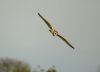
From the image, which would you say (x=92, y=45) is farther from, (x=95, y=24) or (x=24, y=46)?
(x=24, y=46)

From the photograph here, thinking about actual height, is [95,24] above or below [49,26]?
Result: above

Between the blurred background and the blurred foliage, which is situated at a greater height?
the blurred background

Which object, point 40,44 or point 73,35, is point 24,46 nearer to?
point 40,44

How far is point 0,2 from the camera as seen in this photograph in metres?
1.31

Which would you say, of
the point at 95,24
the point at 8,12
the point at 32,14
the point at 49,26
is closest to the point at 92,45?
the point at 95,24

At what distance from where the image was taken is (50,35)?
51.8 inches

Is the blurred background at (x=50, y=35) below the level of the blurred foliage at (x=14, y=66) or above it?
above

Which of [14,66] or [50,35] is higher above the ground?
[50,35]

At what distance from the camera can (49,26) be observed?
51.5 inches

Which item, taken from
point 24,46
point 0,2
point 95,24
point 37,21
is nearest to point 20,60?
point 24,46

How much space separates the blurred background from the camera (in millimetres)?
1308

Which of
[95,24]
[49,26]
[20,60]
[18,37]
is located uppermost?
[95,24]

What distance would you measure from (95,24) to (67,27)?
17 cm

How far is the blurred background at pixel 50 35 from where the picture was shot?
1308mm
